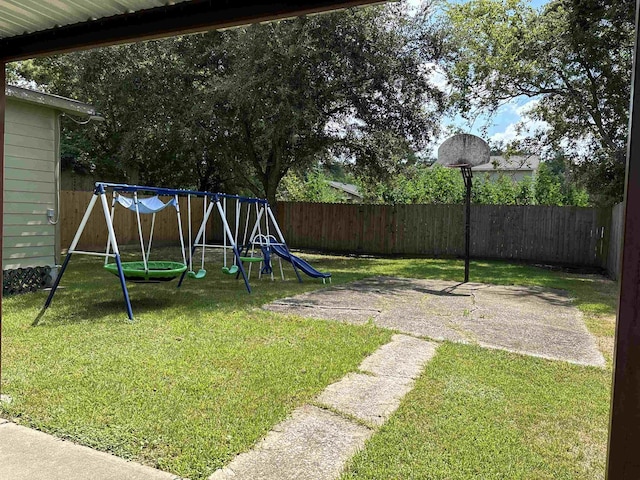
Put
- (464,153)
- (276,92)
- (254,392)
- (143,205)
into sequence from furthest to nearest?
(276,92) → (464,153) → (143,205) → (254,392)

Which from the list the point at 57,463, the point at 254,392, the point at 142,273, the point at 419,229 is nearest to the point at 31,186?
the point at 142,273

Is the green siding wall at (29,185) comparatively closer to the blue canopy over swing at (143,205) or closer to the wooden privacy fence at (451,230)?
the blue canopy over swing at (143,205)

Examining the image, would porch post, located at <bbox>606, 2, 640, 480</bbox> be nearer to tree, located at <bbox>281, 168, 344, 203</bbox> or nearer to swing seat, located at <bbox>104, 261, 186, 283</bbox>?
swing seat, located at <bbox>104, 261, 186, 283</bbox>

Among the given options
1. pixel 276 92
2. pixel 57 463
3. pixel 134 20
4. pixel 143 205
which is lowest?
pixel 57 463

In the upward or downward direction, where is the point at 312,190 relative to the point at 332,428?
upward

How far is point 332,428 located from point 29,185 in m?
5.96

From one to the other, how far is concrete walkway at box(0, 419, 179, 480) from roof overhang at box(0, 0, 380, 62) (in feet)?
6.22

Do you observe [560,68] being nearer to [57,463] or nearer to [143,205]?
Result: [143,205]

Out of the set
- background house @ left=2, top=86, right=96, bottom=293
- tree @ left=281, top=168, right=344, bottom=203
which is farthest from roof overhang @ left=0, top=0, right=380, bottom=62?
tree @ left=281, top=168, right=344, bottom=203

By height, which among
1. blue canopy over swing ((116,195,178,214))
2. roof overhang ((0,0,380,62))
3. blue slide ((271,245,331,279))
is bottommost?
blue slide ((271,245,331,279))

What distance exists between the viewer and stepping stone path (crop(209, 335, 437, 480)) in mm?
2121

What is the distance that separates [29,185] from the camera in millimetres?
6465

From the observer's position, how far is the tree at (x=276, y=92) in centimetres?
905

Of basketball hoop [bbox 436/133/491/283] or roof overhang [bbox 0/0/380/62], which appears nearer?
roof overhang [bbox 0/0/380/62]
